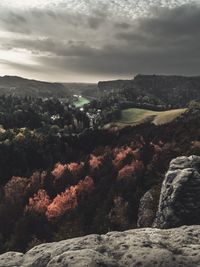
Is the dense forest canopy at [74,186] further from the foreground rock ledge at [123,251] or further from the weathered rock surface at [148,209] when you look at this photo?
the foreground rock ledge at [123,251]

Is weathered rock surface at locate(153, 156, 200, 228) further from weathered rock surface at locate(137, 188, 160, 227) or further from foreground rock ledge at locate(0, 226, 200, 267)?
foreground rock ledge at locate(0, 226, 200, 267)

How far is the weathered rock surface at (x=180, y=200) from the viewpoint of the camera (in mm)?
48281

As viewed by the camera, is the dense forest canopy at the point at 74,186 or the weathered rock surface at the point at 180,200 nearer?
the weathered rock surface at the point at 180,200

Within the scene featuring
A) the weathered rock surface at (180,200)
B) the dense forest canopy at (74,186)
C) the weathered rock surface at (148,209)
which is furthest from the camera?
the dense forest canopy at (74,186)

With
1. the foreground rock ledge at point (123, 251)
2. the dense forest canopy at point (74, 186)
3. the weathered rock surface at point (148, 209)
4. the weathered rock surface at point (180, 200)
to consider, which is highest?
the foreground rock ledge at point (123, 251)

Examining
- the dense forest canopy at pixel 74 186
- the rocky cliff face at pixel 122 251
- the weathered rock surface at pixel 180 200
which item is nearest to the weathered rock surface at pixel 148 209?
the dense forest canopy at pixel 74 186

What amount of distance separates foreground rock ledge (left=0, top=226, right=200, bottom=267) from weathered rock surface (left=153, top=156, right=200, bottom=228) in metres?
25.5

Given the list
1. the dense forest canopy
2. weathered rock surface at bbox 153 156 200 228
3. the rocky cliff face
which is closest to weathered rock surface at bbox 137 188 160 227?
the dense forest canopy

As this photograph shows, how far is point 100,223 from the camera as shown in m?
88.1

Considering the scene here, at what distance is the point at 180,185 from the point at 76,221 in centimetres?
4934

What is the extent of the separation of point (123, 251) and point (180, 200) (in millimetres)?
30234

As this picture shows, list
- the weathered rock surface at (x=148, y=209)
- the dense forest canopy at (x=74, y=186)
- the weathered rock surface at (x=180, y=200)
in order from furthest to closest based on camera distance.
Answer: the dense forest canopy at (x=74, y=186)
the weathered rock surface at (x=148, y=209)
the weathered rock surface at (x=180, y=200)

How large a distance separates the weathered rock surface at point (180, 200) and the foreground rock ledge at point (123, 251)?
2554 centimetres

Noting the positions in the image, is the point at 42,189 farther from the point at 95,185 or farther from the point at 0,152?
the point at 0,152
